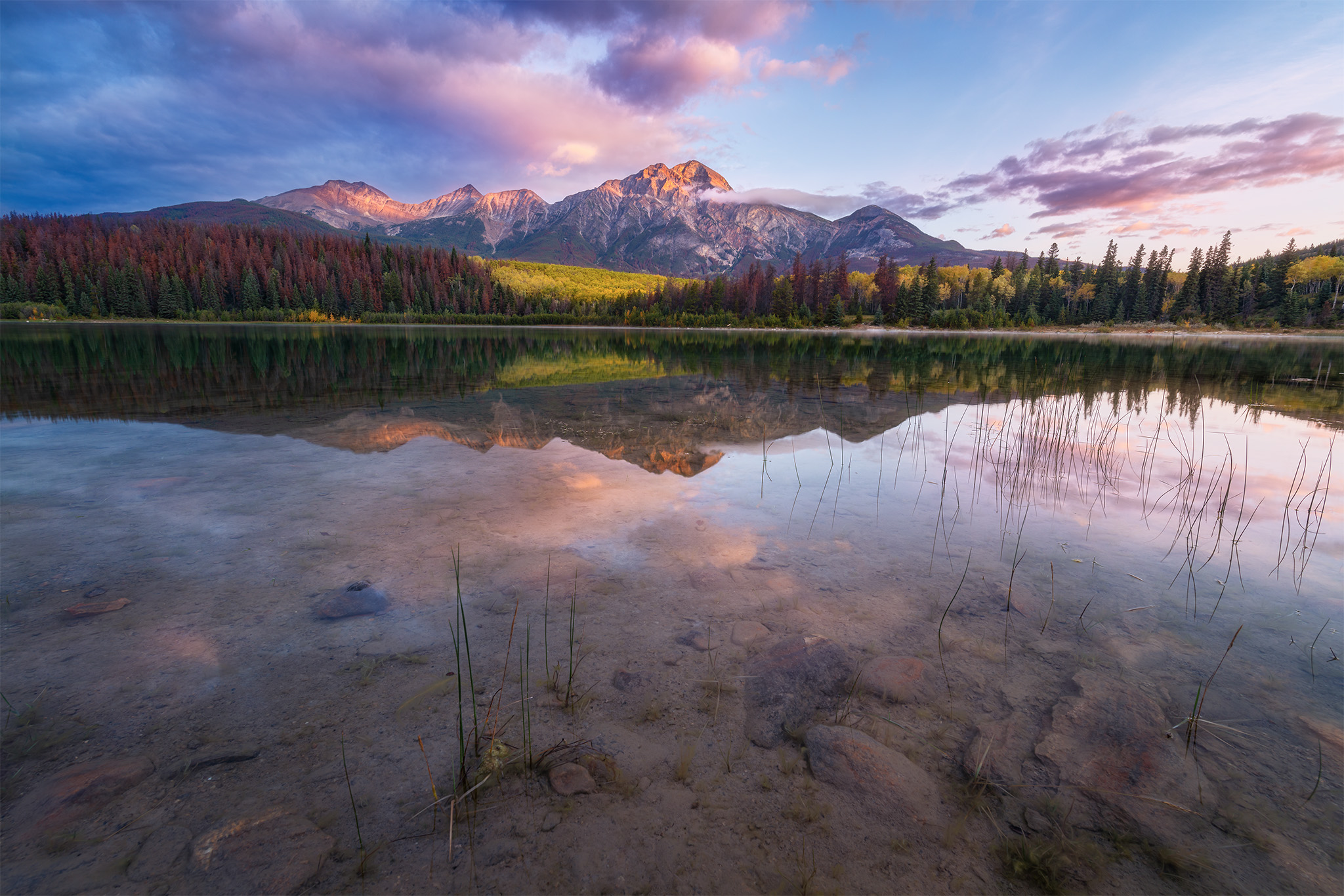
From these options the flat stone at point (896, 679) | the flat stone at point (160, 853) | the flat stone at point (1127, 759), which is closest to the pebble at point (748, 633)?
the flat stone at point (896, 679)

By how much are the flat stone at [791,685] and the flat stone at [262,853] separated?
2.56 meters

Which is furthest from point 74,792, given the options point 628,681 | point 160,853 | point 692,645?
point 692,645

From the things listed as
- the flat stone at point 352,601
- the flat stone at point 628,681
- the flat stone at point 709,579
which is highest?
the flat stone at point 709,579

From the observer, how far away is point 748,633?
4.79m

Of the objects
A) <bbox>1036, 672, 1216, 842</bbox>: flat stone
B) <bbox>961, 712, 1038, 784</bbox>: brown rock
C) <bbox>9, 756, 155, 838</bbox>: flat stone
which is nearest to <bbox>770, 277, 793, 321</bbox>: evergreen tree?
<bbox>1036, 672, 1216, 842</bbox>: flat stone

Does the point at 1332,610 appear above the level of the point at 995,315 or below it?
below

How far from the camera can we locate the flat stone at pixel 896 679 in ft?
13.3

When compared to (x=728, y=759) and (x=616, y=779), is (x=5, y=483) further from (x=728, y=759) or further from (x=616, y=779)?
(x=728, y=759)

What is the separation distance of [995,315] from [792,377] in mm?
123056

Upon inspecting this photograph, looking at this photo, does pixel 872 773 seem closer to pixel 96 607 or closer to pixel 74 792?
pixel 74 792

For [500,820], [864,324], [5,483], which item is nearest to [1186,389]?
[500,820]

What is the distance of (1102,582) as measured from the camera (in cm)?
594

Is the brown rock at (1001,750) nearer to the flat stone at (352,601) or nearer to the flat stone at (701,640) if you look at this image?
the flat stone at (701,640)

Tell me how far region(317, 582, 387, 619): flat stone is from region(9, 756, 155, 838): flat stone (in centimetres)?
178
